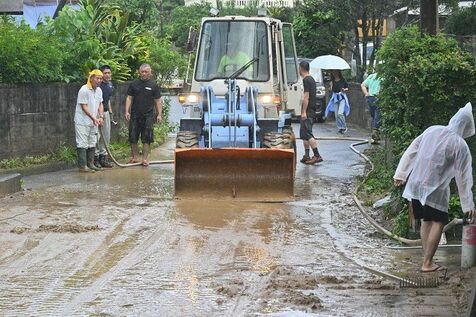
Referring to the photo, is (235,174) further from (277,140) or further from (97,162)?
(97,162)

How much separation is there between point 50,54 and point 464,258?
11.0 meters

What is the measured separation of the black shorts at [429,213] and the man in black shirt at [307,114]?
928cm

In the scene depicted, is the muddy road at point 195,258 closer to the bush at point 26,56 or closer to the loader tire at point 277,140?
the loader tire at point 277,140

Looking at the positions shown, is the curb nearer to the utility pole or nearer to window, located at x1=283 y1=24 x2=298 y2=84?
window, located at x1=283 y1=24 x2=298 y2=84

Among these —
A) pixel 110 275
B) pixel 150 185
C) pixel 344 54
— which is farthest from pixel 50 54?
pixel 344 54

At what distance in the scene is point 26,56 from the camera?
17953 millimetres

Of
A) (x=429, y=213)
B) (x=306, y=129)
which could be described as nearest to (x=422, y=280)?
(x=429, y=213)

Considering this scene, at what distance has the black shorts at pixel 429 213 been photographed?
984cm

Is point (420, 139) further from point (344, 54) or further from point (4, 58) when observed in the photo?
point (344, 54)

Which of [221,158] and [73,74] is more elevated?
[73,74]

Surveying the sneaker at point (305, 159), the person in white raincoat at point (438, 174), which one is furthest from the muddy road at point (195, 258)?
the sneaker at point (305, 159)

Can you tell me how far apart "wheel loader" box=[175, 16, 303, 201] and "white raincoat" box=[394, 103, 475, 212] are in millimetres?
4915

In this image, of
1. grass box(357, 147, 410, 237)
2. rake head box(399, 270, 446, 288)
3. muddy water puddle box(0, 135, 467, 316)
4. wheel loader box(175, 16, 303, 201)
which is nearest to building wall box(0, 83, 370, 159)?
muddy water puddle box(0, 135, 467, 316)

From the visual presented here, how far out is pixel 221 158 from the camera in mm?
14742
